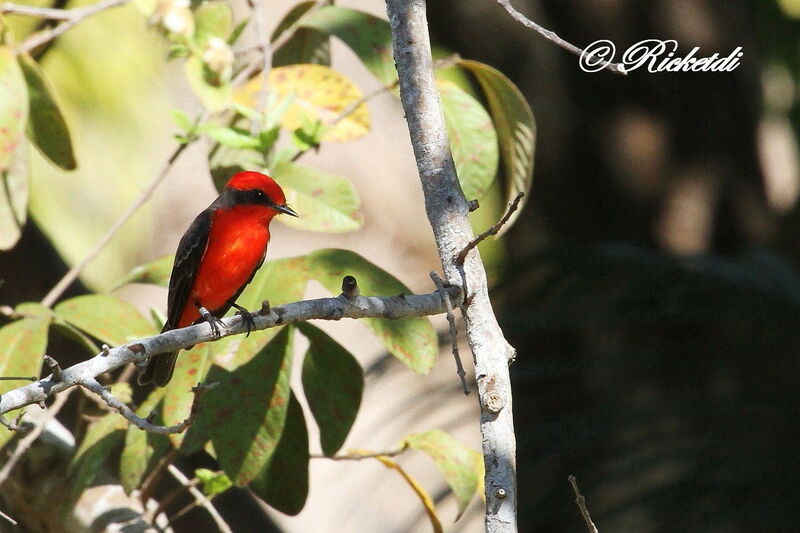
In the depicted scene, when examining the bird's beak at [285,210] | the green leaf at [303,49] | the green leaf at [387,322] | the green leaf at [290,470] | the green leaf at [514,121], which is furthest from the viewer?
the green leaf at [303,49]

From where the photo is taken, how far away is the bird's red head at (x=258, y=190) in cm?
314

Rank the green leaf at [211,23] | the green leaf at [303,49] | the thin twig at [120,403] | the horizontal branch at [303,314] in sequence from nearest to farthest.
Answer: the thin twig at [120,403], the horizontal branch at [303,314], the green leaf at [211,23], the green leaf at [303,49]

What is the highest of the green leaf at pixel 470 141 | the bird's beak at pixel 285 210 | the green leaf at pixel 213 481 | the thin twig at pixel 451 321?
the green leaf at pixel 470 141

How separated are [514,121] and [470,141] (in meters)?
0.28

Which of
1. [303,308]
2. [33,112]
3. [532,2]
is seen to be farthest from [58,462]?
[532,2]

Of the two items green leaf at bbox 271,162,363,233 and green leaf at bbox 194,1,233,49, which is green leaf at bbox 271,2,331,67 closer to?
green leaf at bbox 194,1,233,49

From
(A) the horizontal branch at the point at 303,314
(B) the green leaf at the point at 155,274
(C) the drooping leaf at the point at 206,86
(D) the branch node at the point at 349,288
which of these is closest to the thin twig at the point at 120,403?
(A) the horizontal branch at the point at 303,314

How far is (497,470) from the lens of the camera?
1.75 m

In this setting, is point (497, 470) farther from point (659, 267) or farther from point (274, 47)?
point (659, 267)

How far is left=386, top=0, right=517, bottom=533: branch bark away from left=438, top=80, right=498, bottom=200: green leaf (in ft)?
2.80

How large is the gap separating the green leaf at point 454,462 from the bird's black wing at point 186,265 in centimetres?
92

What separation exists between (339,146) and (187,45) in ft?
4.10

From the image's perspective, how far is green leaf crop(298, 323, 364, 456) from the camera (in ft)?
9.46

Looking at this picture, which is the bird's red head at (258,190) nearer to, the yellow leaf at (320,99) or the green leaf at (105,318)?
the yellow leaf at (320,99)
